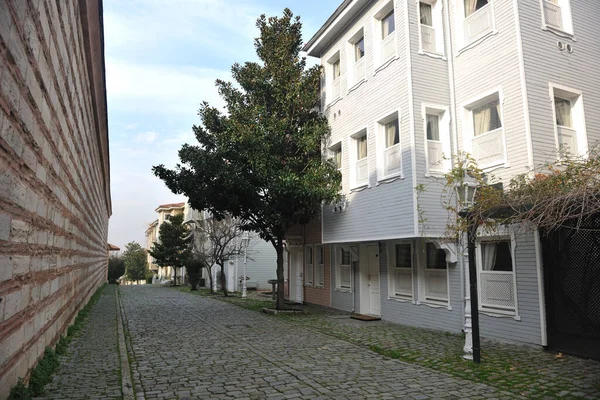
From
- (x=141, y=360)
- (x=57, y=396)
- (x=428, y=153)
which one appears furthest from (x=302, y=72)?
(x=57, y=396)

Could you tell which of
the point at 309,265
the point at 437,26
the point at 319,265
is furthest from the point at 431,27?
the point at 309,265

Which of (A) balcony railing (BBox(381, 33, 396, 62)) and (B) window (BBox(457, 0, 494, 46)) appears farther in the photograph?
(A) balcony railing (BBox(381, 33, 396, 62))

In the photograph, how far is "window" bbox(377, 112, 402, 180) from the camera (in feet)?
38.7

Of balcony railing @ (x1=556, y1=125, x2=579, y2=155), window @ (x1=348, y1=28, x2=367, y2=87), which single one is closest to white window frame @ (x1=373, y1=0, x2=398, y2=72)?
window @ (x1=348, y1=28, x2=367, y2=87)

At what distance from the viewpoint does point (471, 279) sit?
7.83 m

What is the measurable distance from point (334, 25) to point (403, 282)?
865 centimetres

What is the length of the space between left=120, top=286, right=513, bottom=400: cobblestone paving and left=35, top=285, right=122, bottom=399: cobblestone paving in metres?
0.38

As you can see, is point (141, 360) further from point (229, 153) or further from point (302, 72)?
point (302, 72)

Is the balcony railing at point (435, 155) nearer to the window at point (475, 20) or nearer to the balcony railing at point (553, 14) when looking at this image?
the window at point (475, 20)

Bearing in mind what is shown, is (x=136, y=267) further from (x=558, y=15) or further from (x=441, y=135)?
(x=558, y=15)

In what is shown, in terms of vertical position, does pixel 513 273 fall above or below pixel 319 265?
below

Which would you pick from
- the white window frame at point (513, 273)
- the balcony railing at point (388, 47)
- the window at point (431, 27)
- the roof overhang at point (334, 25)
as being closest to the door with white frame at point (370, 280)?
the white window frame at point (513, 273)

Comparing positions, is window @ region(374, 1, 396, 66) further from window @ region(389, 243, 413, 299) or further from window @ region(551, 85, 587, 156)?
window @ region(389, 243, 413, 299)

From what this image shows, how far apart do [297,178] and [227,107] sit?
12.7ft
